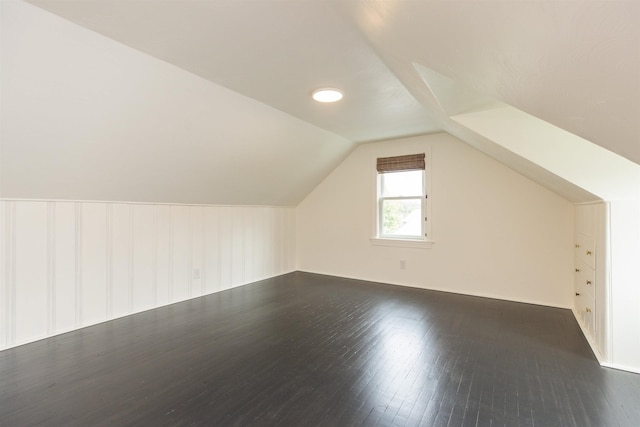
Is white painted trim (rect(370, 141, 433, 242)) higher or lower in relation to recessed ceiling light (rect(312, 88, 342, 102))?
lower

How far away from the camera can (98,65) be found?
1.96m

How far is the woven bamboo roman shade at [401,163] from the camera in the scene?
4445mm

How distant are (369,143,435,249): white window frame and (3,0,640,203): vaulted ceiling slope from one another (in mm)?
1246

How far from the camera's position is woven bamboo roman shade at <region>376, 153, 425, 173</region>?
14.6 feet

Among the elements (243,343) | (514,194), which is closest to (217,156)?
(243,343)

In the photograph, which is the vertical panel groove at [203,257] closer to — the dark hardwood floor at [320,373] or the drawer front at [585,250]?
the dark hardwood floor at [320,373]

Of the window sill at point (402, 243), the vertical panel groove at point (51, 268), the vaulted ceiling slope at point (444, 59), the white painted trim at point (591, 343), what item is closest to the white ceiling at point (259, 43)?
the vaulted ceiling slope at point (444, 59)

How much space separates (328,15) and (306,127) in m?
2.13

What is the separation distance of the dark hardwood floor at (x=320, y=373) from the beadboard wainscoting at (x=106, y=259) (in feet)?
0.76

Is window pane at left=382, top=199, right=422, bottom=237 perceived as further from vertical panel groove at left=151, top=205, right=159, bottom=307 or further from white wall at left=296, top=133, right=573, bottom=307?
vertical panel groove at left=151, top=205, right=159, bottom=307

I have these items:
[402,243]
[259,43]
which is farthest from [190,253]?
[402,243]

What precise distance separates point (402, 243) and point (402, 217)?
42 centimetres

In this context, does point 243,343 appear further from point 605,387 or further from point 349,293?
point 605,387

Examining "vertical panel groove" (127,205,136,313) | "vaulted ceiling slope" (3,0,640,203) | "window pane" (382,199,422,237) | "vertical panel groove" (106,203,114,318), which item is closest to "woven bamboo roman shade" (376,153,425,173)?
"window pane" (382,199,422,237)
